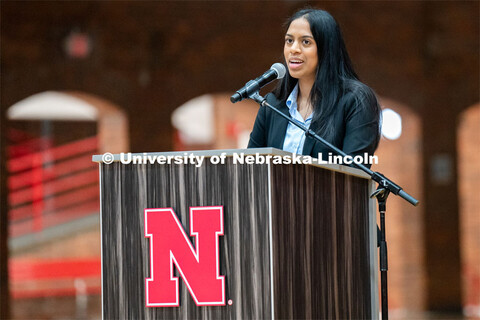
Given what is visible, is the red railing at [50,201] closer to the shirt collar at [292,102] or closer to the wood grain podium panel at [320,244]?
the shirt collar at [292,102]

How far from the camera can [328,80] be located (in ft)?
6.88

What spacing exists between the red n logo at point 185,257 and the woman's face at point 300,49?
62 cm

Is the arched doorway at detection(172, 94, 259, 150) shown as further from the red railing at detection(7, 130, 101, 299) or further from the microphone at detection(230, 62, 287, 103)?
the microphone at detection(230, 62, 287, 103)

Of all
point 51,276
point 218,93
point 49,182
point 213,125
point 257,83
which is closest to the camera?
point 257,83

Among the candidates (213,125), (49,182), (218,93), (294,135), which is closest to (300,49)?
(294,135)

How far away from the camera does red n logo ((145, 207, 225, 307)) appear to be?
1.62 metres

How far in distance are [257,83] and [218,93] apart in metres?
5.31

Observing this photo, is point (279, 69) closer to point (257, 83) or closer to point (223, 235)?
point (257, 83)

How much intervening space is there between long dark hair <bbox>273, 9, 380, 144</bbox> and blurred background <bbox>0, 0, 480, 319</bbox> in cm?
470

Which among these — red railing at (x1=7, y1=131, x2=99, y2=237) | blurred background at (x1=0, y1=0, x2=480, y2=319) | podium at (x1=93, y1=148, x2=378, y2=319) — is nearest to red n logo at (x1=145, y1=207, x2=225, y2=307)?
podium at (x1=93, y1=148, x2=378, y2=319)

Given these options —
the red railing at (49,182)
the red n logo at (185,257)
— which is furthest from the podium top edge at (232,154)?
the red railing at (49,182)

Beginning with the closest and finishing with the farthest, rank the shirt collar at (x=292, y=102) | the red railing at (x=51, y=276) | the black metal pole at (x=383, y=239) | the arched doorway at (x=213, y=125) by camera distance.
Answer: the black metal pole at (x=383, y=239), the shirt collar at (x=292, y=102), the red railing at (x=51, y=276), the arched doorway at (x=213, y=125)

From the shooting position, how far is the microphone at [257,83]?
6.46 feet

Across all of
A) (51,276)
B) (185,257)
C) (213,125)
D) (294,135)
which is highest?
(213,125)
